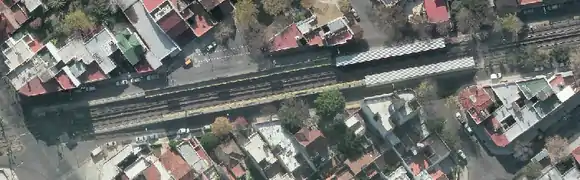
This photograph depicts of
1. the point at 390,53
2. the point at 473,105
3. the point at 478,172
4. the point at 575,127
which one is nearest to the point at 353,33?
the point at 390,53

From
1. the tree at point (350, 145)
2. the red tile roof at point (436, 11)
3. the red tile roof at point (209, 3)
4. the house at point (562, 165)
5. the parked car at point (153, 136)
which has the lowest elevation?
the house at point (562, 165)

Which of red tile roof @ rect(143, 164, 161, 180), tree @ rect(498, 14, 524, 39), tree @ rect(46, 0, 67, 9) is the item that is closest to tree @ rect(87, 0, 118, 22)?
tree @ rect(46, 0, 67, 9)

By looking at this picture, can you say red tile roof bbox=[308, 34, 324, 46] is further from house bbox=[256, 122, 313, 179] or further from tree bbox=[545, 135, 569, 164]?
tree bbox=[545, 135, 569, 164]

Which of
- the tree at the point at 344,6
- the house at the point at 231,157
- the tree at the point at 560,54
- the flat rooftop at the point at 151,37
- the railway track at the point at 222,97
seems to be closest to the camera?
the tree at the point at 560,54

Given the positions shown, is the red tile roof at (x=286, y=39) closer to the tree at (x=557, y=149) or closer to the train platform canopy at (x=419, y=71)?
the train platform canopy at (x=419, y=71)

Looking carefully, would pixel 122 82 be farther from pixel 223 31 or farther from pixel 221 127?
pixel 223 31

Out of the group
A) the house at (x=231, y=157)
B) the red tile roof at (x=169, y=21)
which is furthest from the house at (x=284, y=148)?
the red tile roof at (x=169, y=21)
